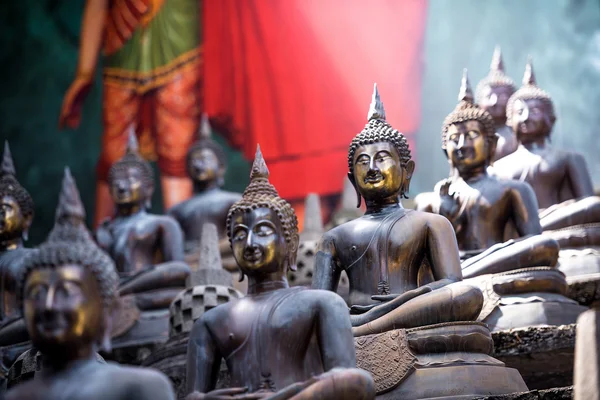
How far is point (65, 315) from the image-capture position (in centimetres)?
580

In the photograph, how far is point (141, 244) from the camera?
485 inches

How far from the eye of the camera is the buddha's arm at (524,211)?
9805 mm

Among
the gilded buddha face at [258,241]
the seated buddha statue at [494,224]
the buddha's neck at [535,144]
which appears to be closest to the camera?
the gilded buddha face at [258,241]

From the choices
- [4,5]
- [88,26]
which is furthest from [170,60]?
[4,5]

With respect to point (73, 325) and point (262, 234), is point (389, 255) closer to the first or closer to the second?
point (262, 234)

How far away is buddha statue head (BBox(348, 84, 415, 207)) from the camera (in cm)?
852

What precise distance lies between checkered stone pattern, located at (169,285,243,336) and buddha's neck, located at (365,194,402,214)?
1.38 m

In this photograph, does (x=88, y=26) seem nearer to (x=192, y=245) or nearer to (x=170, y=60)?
(x=170, y=60)

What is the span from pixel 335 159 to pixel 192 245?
2423 mm

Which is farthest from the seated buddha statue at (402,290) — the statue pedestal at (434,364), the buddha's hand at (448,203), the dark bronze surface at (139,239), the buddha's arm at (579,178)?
the dark bronze surface at (139,239)

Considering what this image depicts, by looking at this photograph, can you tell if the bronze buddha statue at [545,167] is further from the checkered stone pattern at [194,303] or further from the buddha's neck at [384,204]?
the checkered stone pattern at [194,303]

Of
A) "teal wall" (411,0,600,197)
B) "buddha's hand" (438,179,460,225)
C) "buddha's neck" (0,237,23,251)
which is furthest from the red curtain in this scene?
"buddha's hand" (438,179,460,225)

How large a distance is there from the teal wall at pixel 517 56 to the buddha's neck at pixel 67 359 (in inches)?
343

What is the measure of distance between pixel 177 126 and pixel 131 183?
3.54m
